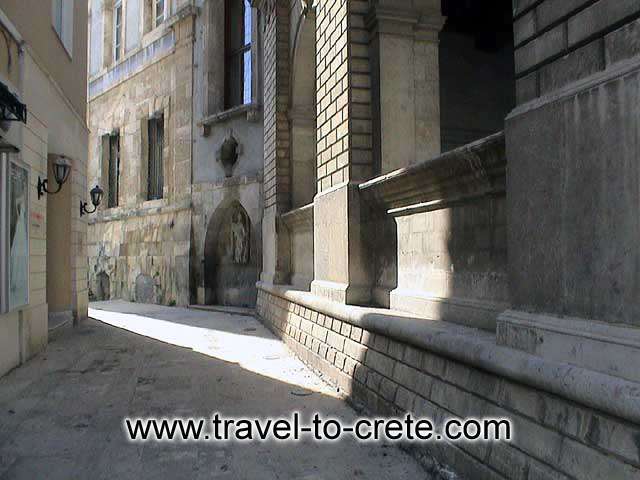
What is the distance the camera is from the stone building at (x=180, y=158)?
1405 centimetres

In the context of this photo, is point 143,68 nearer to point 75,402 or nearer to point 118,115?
point 118,115

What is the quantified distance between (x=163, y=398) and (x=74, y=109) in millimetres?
6972

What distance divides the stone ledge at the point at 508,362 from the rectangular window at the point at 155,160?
13867mm

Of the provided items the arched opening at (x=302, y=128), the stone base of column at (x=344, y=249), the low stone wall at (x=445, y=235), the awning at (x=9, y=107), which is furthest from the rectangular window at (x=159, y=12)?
the low stone wall at (x=445, y=235)

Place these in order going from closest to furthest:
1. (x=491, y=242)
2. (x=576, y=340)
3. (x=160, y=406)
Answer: (x=576, y=340), (x=491, y=242), (x=160, y=406)

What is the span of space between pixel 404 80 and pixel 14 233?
474 centimetres

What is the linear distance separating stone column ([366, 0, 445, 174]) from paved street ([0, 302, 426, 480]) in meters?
2.72

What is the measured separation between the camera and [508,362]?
2.89 m

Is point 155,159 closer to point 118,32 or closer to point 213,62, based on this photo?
point 213,62

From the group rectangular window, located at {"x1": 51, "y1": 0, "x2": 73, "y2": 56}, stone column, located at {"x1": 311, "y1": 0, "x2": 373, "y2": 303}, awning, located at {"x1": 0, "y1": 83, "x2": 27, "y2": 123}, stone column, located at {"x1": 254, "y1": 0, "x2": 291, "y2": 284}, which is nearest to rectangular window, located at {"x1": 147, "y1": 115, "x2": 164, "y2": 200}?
rectangular window, located at {"x1": 51, "y1": 0, "x2": 73, "y2": 56}

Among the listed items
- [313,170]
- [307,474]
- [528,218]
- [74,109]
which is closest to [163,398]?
[307,474]

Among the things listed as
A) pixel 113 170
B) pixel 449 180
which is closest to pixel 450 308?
pixel 449 180

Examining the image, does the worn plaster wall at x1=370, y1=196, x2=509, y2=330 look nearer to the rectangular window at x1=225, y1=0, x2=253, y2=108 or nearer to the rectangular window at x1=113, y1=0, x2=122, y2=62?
the rectangular window at x1=225, y1=0, x2=253, y2=108

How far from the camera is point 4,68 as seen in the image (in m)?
6.17
